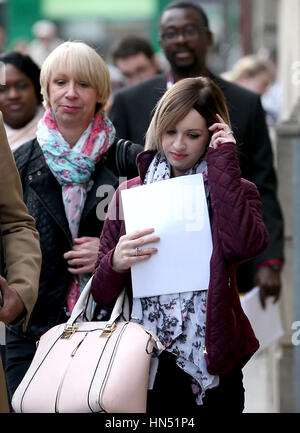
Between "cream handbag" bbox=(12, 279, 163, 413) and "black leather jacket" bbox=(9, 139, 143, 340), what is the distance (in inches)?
27.8

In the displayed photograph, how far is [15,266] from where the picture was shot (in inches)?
141

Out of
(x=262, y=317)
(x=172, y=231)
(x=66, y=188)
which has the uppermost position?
(x=66, y=188)

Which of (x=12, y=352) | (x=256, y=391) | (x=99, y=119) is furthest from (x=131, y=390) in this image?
(x=256, y=391)

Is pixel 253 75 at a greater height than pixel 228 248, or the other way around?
pixel 253 75

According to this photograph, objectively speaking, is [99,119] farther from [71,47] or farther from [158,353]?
[158,353]

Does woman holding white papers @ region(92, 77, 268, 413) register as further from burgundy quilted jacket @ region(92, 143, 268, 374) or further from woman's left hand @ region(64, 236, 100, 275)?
woman's left hand @ region(64, 236, 100, 275)

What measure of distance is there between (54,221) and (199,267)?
0.86m

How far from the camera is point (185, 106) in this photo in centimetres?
388

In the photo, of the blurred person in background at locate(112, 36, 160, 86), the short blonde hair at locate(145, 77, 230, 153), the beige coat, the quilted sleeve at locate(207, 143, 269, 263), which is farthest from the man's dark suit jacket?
the blurred person in background at locate(112, 36, 160, 86)

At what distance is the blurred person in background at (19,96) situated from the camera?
5.41 m

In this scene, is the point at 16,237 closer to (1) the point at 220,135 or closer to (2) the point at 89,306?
(2) the point at 89,306

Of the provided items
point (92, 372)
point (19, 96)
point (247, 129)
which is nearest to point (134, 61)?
point (247, 129)

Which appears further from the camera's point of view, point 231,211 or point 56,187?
point 56,187

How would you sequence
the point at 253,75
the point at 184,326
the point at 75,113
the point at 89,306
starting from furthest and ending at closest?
the point at 253,75 < the point at 75,113 < the point at 89,306 < the point at 184,326
